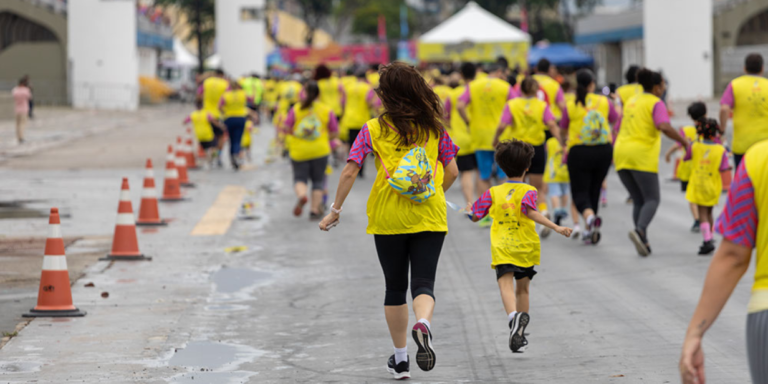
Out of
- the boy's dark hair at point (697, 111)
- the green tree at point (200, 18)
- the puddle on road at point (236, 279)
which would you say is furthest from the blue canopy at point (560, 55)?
the green tree at point (200, 18)

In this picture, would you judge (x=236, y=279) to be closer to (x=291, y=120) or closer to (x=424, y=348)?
(x=291, y=120)

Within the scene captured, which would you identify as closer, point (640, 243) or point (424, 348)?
point (424, 348)

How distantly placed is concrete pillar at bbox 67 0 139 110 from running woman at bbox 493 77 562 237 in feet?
138

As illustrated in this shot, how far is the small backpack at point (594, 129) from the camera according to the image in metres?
11.5

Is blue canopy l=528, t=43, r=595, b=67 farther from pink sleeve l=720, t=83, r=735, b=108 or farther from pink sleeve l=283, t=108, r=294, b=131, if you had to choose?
pink sleeve l=720, t=83, r=735, b=108

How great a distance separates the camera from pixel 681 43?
42.8m

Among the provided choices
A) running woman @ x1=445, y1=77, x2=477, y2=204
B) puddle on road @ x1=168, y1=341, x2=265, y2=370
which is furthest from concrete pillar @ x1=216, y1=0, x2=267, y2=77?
puddle on road @ x1=168, y1=341, x2=265, y2=370

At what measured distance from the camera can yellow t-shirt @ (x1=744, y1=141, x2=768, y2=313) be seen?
3391 millimetres

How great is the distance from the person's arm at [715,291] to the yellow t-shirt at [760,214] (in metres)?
0.04

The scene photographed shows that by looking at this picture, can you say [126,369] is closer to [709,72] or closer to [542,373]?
[542,373]

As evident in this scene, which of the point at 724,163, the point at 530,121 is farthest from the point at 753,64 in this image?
the point at 530,121

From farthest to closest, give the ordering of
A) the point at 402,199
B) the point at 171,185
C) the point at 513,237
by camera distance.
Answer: the point at 171,185 → the point at 513,237 → the point at 402,199

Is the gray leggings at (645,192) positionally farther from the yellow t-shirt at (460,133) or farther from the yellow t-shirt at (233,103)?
the yellow t-shirt at (233,103)

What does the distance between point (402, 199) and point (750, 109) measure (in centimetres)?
669
